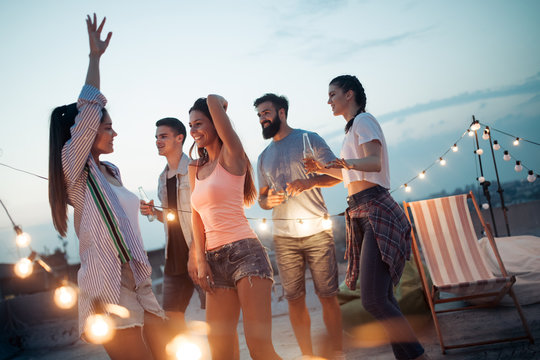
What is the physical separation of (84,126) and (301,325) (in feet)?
7.60

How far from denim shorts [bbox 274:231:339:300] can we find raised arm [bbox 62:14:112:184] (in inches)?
73.1

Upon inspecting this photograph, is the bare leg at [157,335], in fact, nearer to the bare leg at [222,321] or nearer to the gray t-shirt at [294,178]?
the bare leg at [222,321]

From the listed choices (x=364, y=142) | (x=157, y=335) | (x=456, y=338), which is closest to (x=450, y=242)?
(x=456, y=338)

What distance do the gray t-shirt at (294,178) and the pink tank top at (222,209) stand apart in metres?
1.06

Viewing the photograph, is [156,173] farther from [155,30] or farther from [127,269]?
[155,30]

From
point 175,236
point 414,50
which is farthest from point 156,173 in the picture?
point 414,50

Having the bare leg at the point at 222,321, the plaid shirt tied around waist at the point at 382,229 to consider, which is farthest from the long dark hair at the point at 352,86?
the bare leg at the point at 222,321

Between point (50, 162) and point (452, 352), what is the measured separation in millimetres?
3199

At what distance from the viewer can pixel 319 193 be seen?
10.8 ft

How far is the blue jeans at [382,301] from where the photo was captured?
2168mm

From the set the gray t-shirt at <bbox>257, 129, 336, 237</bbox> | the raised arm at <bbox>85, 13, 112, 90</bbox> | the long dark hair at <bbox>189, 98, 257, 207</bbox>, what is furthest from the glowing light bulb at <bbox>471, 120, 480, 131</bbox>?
the raised arm at <bbox>85, 13, 112, 90</bbox>

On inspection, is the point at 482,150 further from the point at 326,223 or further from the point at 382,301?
the point at 382,301

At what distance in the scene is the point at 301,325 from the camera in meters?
3.05

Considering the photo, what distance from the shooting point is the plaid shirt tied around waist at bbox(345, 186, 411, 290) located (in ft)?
7.29
